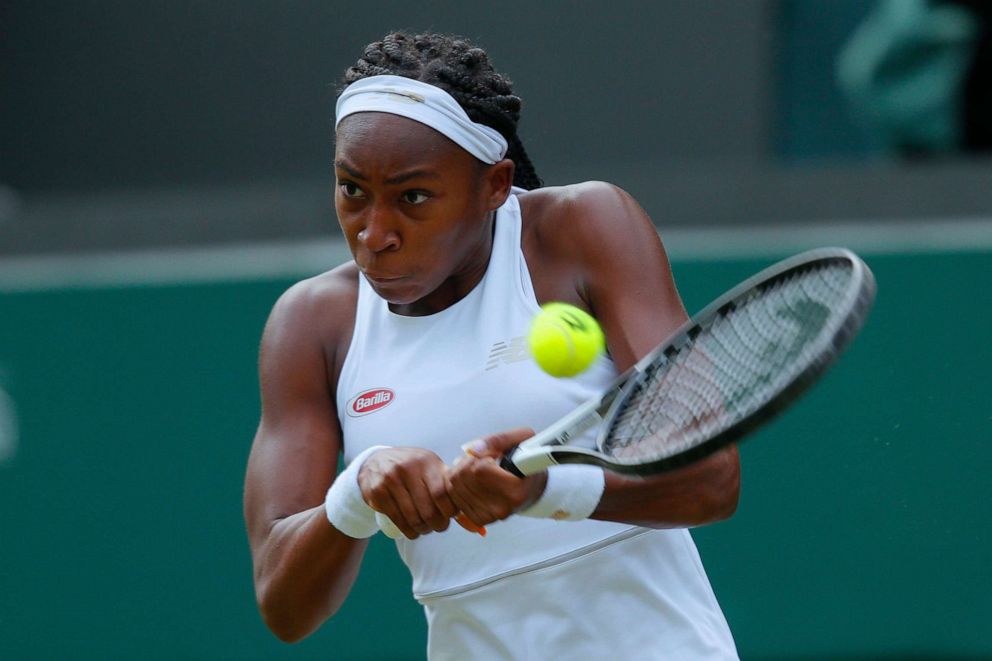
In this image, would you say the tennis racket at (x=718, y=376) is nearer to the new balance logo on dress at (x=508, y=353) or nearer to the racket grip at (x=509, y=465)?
the racket grip at (x=509, y=465)

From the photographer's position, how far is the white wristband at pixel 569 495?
2176 millimetres

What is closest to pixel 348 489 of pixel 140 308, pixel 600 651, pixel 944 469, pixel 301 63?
pixel 600 651

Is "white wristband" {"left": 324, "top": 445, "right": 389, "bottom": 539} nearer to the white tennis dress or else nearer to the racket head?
the white tennis dress

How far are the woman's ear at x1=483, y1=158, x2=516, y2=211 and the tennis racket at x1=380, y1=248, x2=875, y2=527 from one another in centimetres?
40

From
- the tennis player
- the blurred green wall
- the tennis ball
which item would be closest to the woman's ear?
the tennis player

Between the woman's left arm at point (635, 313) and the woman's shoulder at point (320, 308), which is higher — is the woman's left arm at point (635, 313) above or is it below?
below

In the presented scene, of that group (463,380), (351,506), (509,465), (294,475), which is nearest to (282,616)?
(294,475)

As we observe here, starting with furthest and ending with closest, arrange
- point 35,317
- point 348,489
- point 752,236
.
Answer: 1. point 35,317
2. point 752,236
3. point 348,489

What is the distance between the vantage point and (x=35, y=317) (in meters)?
5.17

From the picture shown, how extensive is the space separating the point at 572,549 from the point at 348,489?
1.31 feet

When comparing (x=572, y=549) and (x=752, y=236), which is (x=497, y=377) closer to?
(x=572, y=549)

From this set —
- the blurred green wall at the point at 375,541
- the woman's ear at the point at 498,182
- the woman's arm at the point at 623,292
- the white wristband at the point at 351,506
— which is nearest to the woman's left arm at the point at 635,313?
the woman's arm at the point at 623,292

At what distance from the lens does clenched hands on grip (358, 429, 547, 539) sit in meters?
2.10

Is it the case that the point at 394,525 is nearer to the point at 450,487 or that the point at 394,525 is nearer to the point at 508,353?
the point at 450,487
